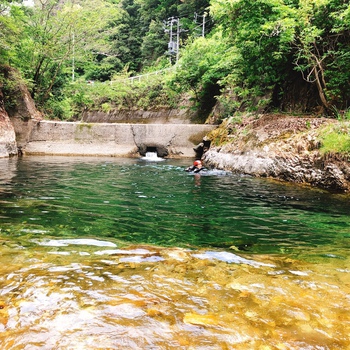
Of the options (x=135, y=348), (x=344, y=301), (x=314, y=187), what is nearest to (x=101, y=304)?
(x=135, y=348)

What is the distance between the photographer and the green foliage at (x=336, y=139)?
24.8 ft

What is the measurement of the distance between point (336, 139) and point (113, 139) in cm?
1311

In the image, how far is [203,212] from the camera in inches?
212

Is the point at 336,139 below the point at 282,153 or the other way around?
the other way around

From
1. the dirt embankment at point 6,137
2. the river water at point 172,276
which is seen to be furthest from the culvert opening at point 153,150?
the river water at point 172,276

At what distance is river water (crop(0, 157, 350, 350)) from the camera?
5.57 ft

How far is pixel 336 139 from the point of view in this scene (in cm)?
788

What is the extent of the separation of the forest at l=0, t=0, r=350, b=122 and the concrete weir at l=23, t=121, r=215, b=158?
252 cm

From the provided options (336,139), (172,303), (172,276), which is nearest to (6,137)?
(336,139)

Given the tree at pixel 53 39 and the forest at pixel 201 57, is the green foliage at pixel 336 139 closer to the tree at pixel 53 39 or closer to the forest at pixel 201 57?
the forest at pixel 201 57

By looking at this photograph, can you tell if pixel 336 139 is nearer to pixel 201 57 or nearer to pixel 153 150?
pixel 153 150

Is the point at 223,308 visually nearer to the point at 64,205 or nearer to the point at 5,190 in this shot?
the point at 64,205

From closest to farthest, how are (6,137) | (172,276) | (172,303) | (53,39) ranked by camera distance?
(172,303) → (172,276) → (6,137) → (53,39)

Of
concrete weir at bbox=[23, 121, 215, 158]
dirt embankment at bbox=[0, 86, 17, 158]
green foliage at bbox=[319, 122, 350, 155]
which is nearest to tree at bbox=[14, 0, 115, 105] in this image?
dirt embankment at bbox=[0, 86, 17, 158]
